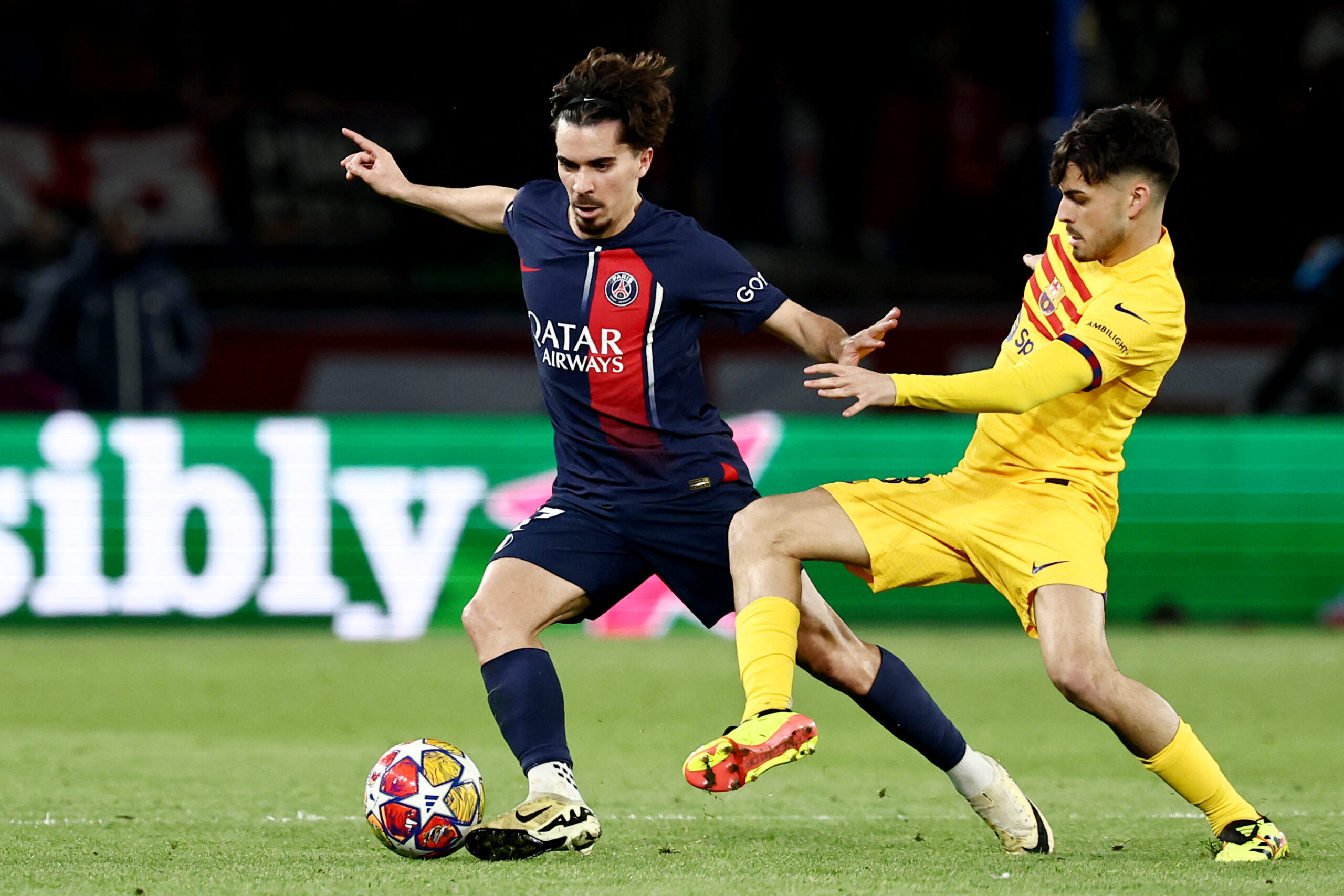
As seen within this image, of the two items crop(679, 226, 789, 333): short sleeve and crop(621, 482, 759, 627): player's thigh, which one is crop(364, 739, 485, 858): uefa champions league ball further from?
crop(679, 226, 789, 333): short sleeve

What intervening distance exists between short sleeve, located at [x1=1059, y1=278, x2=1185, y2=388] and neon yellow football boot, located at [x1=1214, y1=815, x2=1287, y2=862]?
120 centimetres

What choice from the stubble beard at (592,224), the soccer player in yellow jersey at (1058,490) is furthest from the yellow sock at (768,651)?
the stubble beard at (592,224)

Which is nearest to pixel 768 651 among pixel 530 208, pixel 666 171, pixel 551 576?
pixel 551 576

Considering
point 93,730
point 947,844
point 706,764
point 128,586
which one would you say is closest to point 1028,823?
point 947,844

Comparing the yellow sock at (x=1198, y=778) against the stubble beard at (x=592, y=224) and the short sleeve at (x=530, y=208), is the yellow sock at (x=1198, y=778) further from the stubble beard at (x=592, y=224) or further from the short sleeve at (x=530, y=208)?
the short sleeve at (x=530, y=208)

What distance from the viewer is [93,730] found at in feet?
24.4

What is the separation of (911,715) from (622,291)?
4.46ft

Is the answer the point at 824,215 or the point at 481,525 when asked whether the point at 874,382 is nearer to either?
the point at 481,525

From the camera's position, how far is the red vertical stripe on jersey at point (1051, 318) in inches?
194

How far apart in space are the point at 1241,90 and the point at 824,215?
3410mm

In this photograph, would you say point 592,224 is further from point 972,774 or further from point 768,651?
point 972,774

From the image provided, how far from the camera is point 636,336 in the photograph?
16.5 feet

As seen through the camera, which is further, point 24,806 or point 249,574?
point 249,574

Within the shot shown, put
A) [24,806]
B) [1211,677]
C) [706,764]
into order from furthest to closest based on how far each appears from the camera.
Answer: [1211,677]
[24,806]
[706,764]
